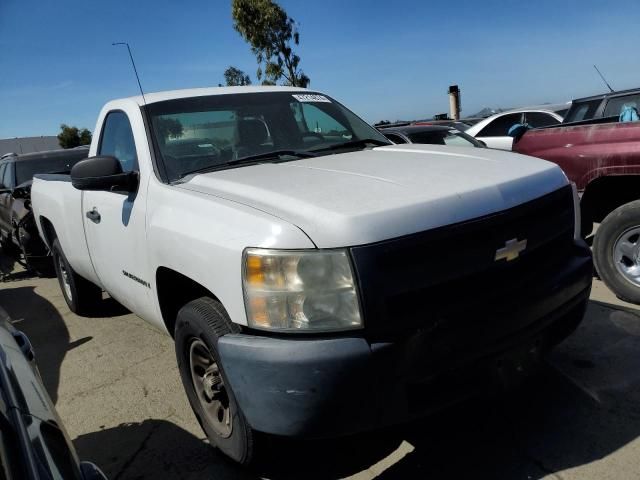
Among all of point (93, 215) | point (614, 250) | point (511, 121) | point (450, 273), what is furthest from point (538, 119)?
point (450, 273)

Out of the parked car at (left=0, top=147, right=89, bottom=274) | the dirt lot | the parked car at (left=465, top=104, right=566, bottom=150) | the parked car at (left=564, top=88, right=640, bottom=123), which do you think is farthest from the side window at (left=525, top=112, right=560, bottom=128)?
the parked car at (left=0, top=147, right=89, bottom=274)

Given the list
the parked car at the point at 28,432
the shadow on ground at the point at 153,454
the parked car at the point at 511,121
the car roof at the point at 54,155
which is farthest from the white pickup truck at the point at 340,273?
the parked car at the point at 511,121

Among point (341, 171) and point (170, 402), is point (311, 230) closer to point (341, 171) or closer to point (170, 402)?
point (341, 171)

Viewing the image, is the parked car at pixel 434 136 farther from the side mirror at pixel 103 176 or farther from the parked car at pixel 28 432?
the parked car at pixel 28 432

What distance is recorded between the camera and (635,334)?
139 inches

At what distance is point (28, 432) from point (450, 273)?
1.46 m

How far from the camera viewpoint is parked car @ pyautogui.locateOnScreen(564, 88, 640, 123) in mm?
5254

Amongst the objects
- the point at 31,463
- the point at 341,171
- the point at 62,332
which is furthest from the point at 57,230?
the point at 31,463

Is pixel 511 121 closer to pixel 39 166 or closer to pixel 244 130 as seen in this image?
pixel 244 130

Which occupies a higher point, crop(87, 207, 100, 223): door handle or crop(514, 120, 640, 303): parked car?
crop(87, 207, 100, 223): door handle

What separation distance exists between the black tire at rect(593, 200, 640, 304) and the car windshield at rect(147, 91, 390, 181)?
1.90 metres

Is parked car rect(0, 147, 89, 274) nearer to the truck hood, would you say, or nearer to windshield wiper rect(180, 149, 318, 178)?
windshield wiper rect(180, 149, 318, 178)

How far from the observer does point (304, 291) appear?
195cm

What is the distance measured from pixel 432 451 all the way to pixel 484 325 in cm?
80
